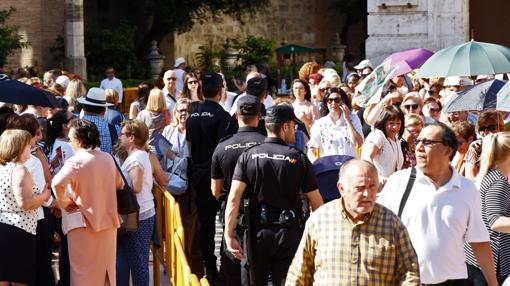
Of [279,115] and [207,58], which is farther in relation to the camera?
[207,58]

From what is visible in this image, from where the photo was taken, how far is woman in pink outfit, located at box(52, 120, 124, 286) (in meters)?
9.95

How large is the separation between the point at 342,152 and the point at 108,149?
241 cm

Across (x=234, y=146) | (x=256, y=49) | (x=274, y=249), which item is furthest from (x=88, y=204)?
(x=256, y=49)

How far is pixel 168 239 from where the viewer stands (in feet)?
38.2

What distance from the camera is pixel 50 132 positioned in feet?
40.3

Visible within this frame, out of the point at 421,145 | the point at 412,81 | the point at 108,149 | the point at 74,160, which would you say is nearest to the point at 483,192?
the point at 421,145

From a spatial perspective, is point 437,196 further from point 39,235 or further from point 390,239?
point 39,235

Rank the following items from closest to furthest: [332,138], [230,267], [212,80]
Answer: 1. [230,267]
2. [212,80]
3. [332,138]

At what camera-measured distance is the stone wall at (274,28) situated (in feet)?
150

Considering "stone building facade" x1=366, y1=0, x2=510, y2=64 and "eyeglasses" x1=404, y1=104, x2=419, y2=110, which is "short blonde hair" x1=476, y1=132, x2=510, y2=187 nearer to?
"eyeglasses" x1=404, y1=104, x2=419, y2=110

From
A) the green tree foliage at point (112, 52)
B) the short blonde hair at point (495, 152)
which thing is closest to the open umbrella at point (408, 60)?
the short blonde hair at point (495, 152)

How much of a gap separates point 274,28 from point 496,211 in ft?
135

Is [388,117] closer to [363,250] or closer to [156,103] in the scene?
[156,103]

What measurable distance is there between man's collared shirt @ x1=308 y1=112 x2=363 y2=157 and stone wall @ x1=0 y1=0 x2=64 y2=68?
25.7 m
